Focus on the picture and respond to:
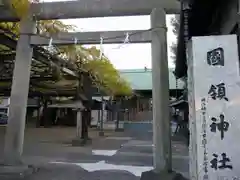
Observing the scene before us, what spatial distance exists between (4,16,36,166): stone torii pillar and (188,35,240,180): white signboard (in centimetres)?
470

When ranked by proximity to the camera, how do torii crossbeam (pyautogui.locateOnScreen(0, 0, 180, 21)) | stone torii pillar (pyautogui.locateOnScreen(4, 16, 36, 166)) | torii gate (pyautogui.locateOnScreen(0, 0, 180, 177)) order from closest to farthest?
torii gate (pyautogui.locateOnScreen(0, 0, 180, 177))
torii crossbeam (pyautogui.locateOnScreen(0, 0, 180, 21))
stone torii pillar (pyautogui.locateOnScreen(4, 16, 36, 166))

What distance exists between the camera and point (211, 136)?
3.38 metres

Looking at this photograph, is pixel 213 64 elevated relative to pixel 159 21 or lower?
lower

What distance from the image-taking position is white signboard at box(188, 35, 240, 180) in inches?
130

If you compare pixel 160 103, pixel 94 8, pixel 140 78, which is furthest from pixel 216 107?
pixel 140 78

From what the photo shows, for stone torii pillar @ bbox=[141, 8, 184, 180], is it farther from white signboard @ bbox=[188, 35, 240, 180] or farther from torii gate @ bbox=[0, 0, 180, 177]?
white signboard @ bbox=[188, 35, 240, 180]

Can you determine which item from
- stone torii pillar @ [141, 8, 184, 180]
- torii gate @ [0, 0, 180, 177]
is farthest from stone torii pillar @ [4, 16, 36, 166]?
stone torii pillar @ [141, 8, 184, 180]

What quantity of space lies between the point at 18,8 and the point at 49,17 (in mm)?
785

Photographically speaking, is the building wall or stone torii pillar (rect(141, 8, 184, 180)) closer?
the building wall

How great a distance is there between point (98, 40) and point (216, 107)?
160 inches

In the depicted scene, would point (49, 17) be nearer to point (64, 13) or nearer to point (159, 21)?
point (64, 13)

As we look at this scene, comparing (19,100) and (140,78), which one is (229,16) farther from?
(140,78)

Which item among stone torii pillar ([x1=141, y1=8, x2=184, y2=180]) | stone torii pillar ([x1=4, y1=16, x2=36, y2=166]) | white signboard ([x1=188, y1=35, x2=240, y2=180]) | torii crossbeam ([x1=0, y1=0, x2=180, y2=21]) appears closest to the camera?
white signboard ([x1=188, y1=35, x2=240, y2=180])

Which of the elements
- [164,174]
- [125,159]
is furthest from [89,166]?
[164,174]
